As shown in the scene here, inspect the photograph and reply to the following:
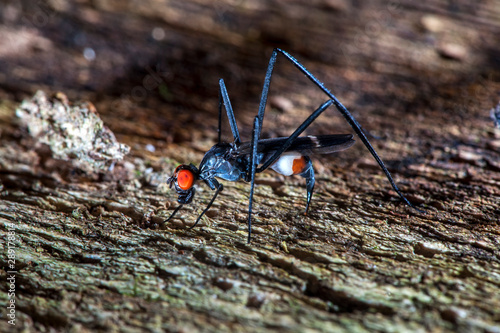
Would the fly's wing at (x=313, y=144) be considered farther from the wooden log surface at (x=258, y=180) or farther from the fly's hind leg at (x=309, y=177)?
the wooden log surface at (x=258, y=180)

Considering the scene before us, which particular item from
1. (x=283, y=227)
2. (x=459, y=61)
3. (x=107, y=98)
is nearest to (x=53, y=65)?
(x=107, y=98)

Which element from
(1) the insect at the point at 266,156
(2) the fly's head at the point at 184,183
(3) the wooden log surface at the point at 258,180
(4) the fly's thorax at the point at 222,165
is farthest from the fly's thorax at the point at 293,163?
(2) the fly's head at the point at 184,183

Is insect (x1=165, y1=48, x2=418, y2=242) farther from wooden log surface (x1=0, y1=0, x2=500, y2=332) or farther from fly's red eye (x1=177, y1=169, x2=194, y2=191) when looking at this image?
wooden log surface (x1=0, y1=0, x2=500, y2=332)

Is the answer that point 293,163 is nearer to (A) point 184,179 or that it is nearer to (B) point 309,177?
(B) point 309,177

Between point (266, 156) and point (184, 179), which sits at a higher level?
point (266, 156)

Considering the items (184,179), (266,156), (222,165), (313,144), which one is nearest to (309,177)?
(313,144)
